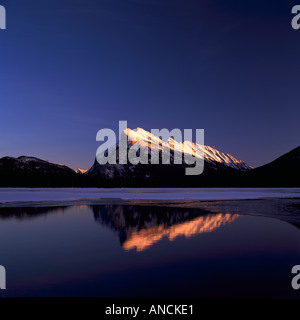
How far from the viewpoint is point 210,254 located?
50.2ft

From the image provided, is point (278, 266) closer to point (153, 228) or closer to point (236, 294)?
point (236, 294)

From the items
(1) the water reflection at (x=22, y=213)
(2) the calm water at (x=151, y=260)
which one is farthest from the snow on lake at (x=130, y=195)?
(2) the calm water at (x=151, y=260)

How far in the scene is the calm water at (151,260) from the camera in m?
10.4

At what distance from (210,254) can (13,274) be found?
340 inches

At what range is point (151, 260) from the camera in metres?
14.0

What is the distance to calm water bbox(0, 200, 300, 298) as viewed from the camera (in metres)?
10.4

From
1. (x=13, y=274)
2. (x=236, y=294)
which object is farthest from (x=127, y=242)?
(x=236, y=294)

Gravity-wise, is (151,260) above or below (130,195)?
above
